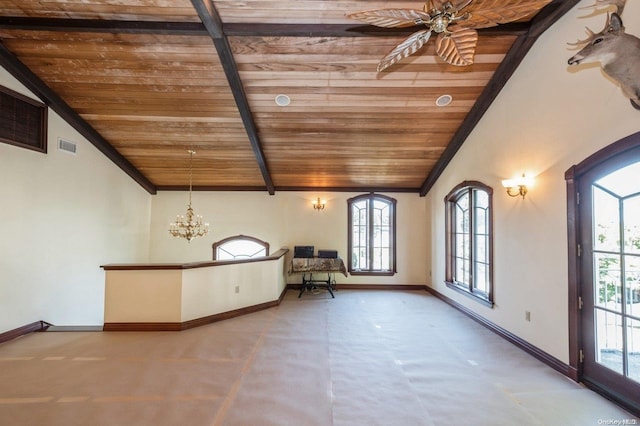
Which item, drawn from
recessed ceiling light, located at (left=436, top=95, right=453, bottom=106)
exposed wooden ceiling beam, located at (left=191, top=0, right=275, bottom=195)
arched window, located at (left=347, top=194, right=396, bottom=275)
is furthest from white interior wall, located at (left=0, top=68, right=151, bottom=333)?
recessed ceiling light, located at (left=436, top=95, right=453, bottom=106)

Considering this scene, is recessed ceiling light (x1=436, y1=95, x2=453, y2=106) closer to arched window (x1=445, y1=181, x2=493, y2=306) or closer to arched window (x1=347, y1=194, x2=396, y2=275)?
arched window (x1=445, y1=181, x2=493, y2=306)

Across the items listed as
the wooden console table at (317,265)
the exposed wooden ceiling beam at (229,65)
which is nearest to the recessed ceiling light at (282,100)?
the exposed wooden ceiling beam at (229,65)

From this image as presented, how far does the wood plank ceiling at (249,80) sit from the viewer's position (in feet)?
10.8

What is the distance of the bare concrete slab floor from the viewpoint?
2.36m

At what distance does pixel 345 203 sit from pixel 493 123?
365 cm

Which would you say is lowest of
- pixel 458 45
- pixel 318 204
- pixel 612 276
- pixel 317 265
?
pixel 317 265

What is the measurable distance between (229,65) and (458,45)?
9.01ft

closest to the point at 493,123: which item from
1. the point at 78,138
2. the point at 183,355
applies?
the point at 183,355

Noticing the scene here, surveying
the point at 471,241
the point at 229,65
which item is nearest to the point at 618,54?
the point at 471,241

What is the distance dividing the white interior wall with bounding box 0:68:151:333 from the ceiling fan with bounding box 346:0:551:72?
500 centimetres

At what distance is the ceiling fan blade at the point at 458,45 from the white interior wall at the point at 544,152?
1.41 metres

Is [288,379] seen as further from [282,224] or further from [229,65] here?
[282,224]

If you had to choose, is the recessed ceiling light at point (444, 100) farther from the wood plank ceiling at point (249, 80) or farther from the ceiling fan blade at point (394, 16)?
the ceiling fan blade at point (394, 16)

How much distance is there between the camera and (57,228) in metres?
4.60
